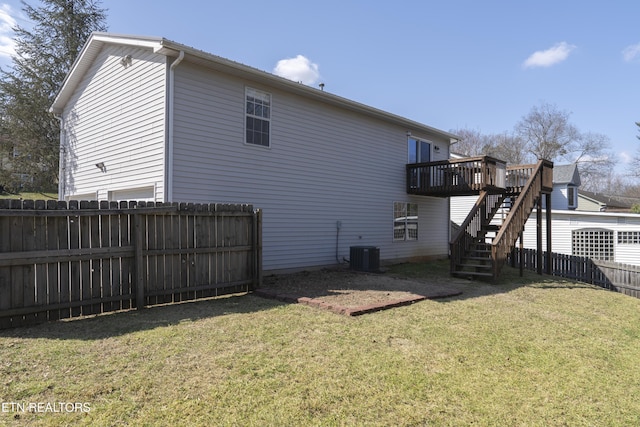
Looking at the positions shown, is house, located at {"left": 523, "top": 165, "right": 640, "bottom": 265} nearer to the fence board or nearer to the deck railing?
the deck railing

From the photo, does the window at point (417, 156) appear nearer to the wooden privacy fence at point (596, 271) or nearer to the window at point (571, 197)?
the wooden privacy fence at point (596, 271)

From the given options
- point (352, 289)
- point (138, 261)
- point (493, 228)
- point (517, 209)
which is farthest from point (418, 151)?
point (138, 261)

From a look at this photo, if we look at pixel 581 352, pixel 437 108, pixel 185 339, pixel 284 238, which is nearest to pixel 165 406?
pixel 185 339

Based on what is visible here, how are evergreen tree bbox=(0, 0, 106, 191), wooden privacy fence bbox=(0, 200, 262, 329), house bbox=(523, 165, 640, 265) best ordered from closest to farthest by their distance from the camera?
wooden privacy fence bbox=(0, 200, 262, 329) → house bbox=(523, 165, 640, 265) → evergreen tree bbox=(0, 0, 106, 191)

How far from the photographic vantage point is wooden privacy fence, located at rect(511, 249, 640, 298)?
1291 cm

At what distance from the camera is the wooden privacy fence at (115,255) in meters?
4.81

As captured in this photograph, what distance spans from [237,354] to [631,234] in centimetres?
2239

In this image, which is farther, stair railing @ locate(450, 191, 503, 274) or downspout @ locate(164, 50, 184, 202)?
stair railing @ locate(450, 191, 503, 274)

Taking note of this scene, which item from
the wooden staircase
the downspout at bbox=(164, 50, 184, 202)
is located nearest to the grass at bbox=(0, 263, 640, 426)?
the downspout at bbox=(164, 50, 184, 202)

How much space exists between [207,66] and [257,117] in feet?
5.61

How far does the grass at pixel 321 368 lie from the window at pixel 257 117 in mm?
4936

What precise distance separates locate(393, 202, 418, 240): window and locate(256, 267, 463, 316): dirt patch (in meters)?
3.74

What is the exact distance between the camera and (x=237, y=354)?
3.99 metres

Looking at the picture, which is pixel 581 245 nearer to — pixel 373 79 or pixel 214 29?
pixel 373 79
